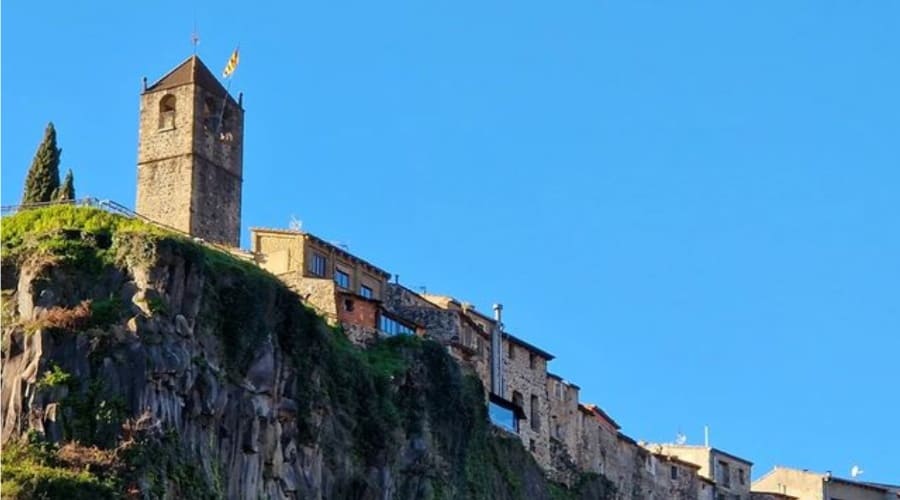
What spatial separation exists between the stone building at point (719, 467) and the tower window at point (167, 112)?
36158mm

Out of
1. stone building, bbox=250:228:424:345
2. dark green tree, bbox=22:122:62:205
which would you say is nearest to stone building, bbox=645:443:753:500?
stone building, bbox=250:228:424:345

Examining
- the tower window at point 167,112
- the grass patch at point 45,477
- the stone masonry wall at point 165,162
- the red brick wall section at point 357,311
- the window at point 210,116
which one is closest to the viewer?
the grass patch at point 45,477

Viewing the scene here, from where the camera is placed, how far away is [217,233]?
8719 centimetres

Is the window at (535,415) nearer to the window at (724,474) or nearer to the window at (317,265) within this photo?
the window at (317,265)

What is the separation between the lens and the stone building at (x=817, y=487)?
4781 inches

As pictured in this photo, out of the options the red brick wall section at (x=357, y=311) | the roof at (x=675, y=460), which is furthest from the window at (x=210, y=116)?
the roof at (x=675, y=460)

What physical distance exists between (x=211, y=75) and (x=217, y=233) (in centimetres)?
806

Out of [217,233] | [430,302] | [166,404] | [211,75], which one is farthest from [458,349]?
[166,404]

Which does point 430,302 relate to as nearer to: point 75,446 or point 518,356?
point 518,356

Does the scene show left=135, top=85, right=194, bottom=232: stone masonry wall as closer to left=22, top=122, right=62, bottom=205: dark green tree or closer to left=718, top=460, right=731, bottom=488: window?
left=22, top=122, right=62, bottom=205: dark green tree

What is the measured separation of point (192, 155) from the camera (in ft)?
287

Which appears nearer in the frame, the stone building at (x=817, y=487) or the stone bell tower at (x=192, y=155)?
the stone bell tower at (x=192, y=155)

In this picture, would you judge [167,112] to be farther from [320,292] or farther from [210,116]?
[320,292]

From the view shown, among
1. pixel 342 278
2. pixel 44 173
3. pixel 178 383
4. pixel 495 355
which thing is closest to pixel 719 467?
pixel 495 355
